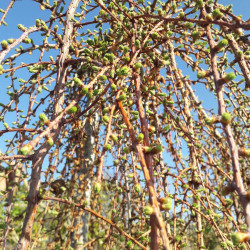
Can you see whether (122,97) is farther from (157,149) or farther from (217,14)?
(217,14)

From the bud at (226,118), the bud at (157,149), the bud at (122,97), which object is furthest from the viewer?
the bud at (122,97)

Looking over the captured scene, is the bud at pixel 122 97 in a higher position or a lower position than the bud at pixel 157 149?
higher

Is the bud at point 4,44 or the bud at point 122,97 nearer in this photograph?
the bud at point 122,97

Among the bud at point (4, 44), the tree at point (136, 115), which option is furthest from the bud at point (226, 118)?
the bud at point (4, 44)

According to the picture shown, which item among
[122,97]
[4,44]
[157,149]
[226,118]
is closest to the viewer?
[226,118]

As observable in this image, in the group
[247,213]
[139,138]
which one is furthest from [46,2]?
[247,213]

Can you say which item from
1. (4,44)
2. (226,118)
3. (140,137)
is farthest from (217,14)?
(4,44)

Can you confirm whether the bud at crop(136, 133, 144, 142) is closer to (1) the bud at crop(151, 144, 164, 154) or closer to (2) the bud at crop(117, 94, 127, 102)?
(1) the bud at crop(151, 144, 164, 154)

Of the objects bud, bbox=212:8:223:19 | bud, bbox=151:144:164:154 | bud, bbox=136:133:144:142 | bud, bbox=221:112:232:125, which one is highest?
bud, bbox=212:8:223:19

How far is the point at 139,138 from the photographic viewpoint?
0.91 m

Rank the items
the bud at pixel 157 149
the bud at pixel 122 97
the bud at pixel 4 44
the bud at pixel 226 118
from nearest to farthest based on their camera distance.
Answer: the bud at pixel 226 118
the bud at pixel 157 149
the bud at pixel 122 97
the bud at pixel 4 44

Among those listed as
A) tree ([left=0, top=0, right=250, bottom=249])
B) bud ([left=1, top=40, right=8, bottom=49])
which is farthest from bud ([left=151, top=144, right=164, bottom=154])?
bud ([left=1, top=40, right=8, bottom=49])

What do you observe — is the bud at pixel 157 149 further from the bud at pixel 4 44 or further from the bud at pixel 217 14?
the bud at pixel 4 44

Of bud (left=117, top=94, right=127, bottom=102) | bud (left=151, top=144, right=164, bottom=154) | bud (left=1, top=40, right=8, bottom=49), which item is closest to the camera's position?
bud (left=151, top=144, right=164, bottom=154)
